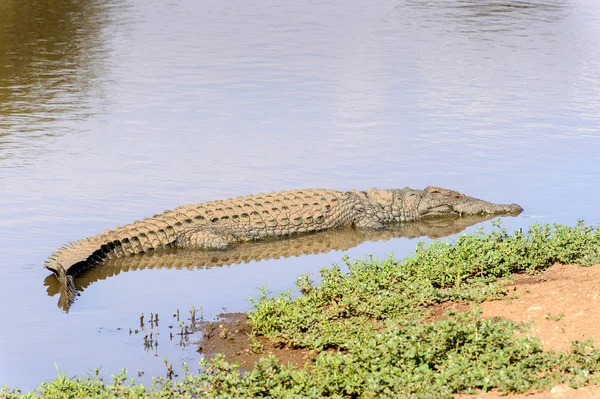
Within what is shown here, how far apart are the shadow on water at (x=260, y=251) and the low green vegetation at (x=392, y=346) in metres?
1.78

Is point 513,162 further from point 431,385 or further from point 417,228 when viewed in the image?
point 431,385

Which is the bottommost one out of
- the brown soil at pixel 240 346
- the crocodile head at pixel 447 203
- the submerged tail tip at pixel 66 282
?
the crocodile head at pixel 447 203

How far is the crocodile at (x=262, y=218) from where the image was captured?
32.9 feet

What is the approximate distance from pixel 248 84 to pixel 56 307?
9.98m

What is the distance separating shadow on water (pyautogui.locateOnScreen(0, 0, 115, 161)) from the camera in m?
15.2

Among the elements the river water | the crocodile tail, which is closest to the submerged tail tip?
the crocodile tail

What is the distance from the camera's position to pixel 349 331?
24.2 ft

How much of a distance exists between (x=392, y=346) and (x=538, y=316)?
1.37 meters

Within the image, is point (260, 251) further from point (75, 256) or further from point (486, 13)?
point (486, 13)

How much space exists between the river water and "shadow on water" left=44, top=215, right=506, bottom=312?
7cm

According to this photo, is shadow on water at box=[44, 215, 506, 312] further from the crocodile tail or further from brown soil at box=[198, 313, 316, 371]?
brown soil at box=[198, 313, 316, 371]

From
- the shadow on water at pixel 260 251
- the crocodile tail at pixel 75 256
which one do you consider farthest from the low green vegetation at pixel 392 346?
the crocodile tail at pixel 75 256

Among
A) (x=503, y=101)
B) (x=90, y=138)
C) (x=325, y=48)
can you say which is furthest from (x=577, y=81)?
(x=90, y=138)

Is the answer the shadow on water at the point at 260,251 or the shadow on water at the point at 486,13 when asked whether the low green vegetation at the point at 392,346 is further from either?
the shadow on water at the point at 486,13
